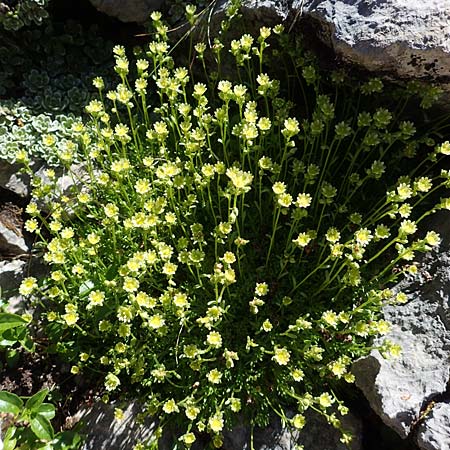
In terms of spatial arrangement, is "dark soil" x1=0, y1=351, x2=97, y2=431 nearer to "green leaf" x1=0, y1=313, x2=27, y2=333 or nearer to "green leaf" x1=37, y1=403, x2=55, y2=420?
"green leaf" x1=37, y1=403, x2=55, y2=420

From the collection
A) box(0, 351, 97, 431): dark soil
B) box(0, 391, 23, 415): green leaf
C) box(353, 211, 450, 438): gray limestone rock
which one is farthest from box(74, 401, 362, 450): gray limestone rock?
box(0, 391, 23, 415): green leaf

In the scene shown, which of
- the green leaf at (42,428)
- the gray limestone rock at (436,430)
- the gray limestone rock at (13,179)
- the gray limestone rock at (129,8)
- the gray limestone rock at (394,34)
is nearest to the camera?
the gray limestone rock at (436,430)

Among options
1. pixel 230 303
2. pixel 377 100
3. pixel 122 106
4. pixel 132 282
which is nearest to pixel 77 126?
pixel 122 106

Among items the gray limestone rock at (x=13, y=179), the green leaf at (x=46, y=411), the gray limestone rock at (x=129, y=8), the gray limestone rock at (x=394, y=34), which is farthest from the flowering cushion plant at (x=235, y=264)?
the gray limestone rock at (x=129, y=8)

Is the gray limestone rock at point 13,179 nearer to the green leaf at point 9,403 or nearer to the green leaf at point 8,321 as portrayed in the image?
the green leaf at point 8,321

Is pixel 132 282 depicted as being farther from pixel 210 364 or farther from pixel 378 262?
pixel 378 262

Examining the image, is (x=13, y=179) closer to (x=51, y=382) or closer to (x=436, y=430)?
(x=51, y=382)

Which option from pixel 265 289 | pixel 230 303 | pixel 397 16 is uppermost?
pixel 397 16
